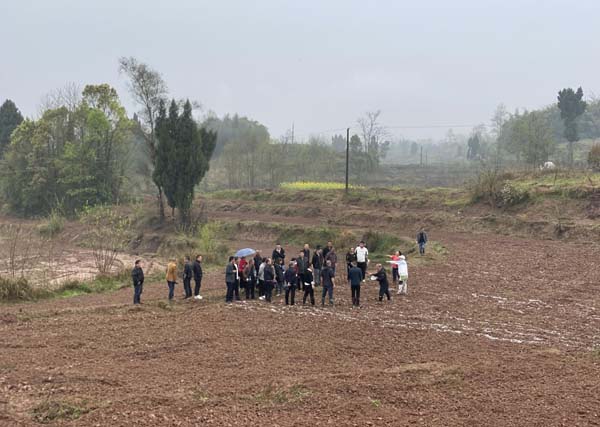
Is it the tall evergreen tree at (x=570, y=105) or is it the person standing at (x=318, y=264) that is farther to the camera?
the tall evergreen tree at (x=570, y=105)

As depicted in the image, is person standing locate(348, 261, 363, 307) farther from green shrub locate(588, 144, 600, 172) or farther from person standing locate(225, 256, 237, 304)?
green shrub locate(588, 144, 600, 172)

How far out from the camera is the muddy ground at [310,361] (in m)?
9.47

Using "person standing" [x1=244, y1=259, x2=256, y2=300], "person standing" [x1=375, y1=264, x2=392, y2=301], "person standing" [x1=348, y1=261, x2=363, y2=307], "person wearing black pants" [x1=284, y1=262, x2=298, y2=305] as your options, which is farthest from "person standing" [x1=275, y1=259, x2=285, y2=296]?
"person standing" [x1=375, y1=264, x2=392, y2=301]

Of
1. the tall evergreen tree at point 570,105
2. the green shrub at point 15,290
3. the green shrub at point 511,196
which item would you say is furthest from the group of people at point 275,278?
the tall evergreen tree at point 570,105

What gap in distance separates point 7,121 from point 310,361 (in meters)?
72.4

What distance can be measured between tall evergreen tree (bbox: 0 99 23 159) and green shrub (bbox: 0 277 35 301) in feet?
196

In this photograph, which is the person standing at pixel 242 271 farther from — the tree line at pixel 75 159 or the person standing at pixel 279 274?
the tree line at pixel 75 159

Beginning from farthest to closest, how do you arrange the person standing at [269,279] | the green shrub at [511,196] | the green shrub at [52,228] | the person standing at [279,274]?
the green shrub at [52,228]
the green shrub at [511,196]
the person standing at [279,274]
the person standing at [269,279]

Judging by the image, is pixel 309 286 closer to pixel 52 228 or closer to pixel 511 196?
pixel 511 196

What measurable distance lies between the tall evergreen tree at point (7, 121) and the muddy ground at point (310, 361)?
201 feet

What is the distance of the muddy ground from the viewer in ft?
31.1

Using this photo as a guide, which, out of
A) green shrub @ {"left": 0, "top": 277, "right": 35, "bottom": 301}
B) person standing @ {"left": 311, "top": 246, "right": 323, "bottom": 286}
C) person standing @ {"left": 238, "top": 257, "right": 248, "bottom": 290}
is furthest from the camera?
person standing @ {"left": 311, "top": 246, "right": 323, "bottom": 286}

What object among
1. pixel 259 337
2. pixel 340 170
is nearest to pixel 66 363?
pixel 259 337

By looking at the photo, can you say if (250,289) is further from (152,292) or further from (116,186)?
(116,186)
